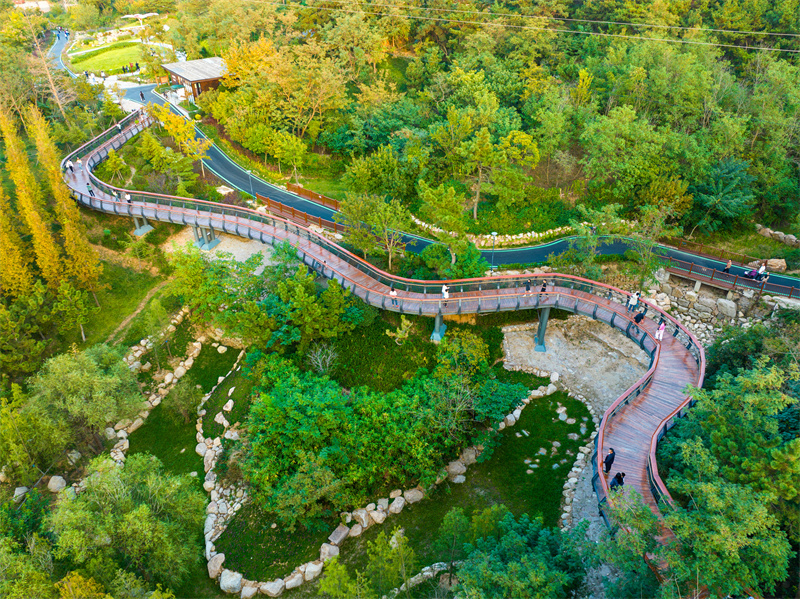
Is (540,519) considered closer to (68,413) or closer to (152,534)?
(152,534)

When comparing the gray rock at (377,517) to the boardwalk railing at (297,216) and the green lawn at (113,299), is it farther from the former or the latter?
the green lawn at (113,299)

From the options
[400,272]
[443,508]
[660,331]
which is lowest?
[443,508]

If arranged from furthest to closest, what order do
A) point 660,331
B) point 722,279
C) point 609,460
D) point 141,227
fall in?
point 141,227 → point 722,279 → point 660,331 → point 609,460

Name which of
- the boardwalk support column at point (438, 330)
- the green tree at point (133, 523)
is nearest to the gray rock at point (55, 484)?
the green tree at point (133, 523)

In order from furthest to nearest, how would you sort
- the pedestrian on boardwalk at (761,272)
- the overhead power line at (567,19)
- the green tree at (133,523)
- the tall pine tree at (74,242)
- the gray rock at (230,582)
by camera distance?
the overhead power line at (567,19)
the tall pine tree at (74,242)
the pedestrian on boardwalk at (761,272)
the gray rock at (230,582)
the green tree at (133,523)

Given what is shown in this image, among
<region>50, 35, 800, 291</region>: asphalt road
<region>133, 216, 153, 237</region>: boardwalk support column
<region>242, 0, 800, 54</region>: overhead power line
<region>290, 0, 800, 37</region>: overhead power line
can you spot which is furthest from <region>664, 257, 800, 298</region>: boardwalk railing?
<region>133, 216, 153, 237</region>: boardwalk support column

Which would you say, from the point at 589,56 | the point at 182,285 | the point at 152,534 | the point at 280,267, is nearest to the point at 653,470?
the point at 152,534

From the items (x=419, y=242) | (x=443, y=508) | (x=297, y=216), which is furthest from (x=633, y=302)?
(x=297, y=216)

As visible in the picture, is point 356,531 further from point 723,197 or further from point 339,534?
point 723,197
